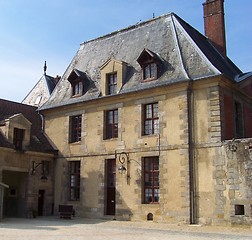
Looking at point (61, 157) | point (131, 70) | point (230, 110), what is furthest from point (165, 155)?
point (61, 157)

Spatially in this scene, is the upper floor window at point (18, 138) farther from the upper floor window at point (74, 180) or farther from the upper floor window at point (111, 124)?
the upper floor window at point (111, 124)

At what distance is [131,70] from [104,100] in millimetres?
2094

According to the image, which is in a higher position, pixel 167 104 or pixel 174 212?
pixel 167 104

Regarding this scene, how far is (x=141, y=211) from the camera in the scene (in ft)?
57.2

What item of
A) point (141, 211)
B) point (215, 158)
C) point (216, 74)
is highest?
point (216, 74)

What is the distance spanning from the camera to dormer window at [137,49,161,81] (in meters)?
18.6

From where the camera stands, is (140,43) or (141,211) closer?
(141,211)

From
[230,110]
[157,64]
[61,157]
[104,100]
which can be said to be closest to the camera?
[230,110]

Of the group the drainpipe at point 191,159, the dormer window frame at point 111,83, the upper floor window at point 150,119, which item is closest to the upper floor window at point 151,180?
the upper floor window at point 150,119

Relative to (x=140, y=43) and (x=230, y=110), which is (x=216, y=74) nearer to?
(x=230, y=110)

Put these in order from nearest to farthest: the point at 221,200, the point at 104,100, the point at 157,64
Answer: the point at 221,200 < the point at 157,64 < the point at 104,100

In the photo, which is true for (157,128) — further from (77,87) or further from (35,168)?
(35,168)

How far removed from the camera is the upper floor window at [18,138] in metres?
19.7

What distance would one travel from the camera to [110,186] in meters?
19.2
